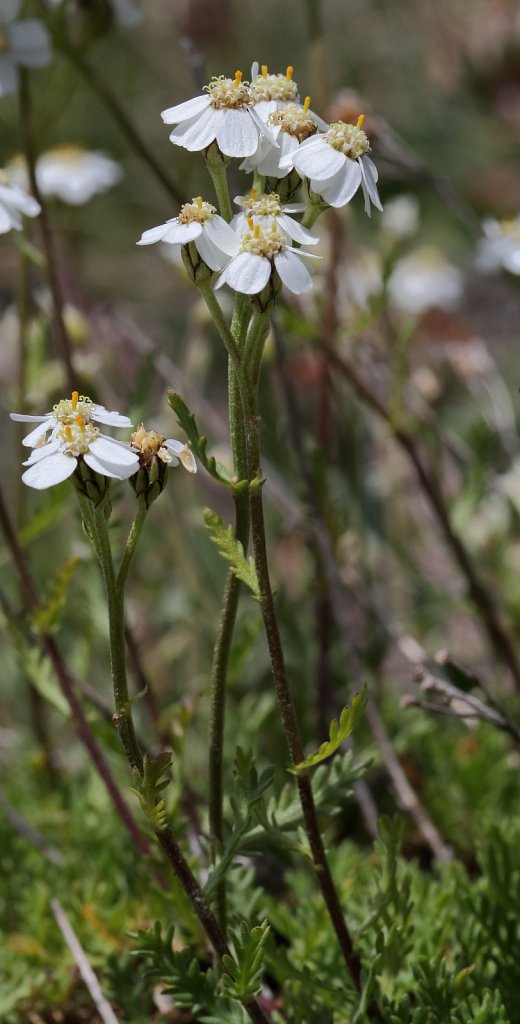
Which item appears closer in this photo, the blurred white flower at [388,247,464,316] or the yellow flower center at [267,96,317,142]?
the yellow flower center at [267,96,317,142]

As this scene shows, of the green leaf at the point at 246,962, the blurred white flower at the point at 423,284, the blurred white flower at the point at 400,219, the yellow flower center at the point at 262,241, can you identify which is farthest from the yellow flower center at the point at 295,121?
the blurred white flower at the point at 423,284

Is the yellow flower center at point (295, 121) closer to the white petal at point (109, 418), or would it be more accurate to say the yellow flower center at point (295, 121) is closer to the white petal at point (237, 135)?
the white petal at point (237, 135)

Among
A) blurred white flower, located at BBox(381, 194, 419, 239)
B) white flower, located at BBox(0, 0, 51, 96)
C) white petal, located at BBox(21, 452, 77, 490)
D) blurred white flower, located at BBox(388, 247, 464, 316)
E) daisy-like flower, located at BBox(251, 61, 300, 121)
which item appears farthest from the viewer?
blurred white flower, located at BBox(388, 247, 464, 316)

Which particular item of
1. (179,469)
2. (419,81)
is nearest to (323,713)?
(179,469)

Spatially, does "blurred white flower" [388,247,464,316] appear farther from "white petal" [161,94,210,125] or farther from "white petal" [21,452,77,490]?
"white petal" [21,452,77,490]

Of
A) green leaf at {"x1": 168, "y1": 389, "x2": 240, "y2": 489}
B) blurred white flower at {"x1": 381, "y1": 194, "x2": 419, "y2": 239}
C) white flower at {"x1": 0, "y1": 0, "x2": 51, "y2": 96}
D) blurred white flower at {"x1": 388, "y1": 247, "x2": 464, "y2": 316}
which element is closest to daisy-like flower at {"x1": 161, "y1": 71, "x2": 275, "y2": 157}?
green leaf at {"x1": 168, "y1": 389, "x2": 240, "y2": 489}

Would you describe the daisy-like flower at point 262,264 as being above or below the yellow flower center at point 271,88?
below

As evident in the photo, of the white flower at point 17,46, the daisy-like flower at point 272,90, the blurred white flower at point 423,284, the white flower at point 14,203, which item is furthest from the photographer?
Answer: the blurred white flower at point 423,284

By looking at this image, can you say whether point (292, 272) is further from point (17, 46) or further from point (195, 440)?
point (17, 46)
